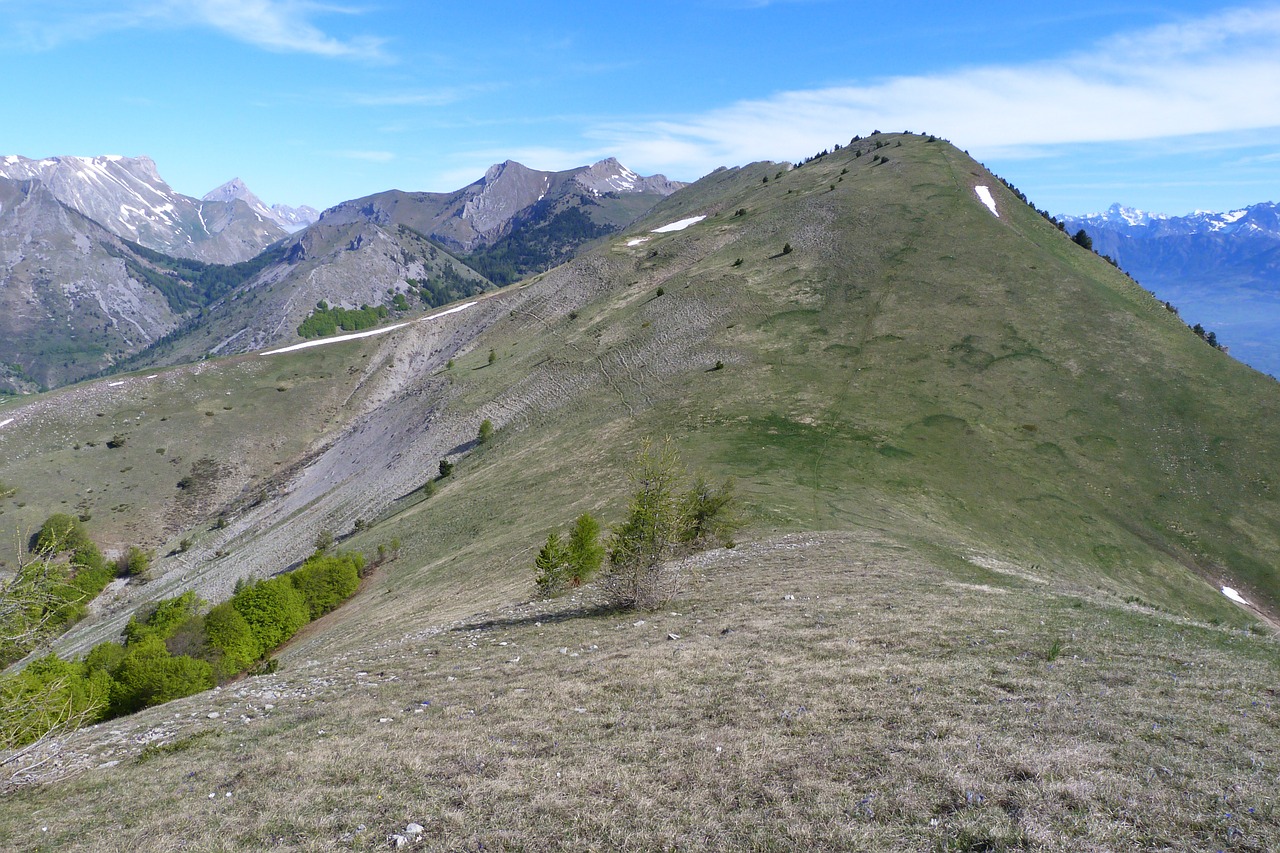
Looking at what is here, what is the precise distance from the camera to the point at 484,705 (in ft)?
55.0

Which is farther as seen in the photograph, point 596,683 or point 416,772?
point 596,683

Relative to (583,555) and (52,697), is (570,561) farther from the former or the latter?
(52,697)

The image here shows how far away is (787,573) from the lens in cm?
2880

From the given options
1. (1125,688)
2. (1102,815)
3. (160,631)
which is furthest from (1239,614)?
(160,631)

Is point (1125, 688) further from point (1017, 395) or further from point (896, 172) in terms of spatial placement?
point (896, 172)

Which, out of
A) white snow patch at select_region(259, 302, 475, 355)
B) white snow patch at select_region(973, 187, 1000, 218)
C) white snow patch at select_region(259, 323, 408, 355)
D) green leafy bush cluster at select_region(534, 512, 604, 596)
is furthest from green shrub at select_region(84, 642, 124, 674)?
white snow patch at select_region(259, 323, 408, 355)

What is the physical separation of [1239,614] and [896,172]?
10770 centimetres

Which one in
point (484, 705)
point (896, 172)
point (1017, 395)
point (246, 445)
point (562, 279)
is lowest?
point (246, 445)

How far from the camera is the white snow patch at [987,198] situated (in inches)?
4220

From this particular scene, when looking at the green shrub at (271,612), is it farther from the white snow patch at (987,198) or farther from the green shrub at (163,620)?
the white snow patch at (987,198)

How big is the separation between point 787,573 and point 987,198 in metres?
110

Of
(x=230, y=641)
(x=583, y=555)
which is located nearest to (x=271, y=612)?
(x=230, y=641)

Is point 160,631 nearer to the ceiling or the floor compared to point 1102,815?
nearer to the floor

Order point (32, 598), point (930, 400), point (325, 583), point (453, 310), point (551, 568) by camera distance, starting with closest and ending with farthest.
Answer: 1. point (32, 598)
2. point (551, 568)
3. point (325, 583)
4. point (930, 400)
5. point (453, 310)
